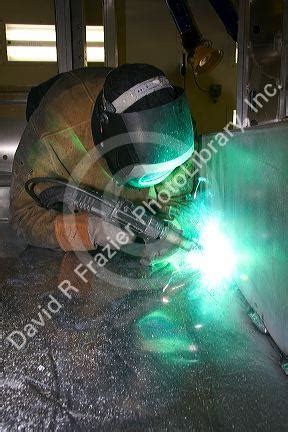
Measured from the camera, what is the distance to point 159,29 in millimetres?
3420

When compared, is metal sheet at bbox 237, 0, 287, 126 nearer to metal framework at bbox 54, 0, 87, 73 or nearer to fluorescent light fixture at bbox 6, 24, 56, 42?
metal framework at bbox 54, 0, 87, 73

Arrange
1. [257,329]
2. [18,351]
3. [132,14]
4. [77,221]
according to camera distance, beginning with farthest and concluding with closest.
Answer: [132,14] < [77,221] < [257,329] < [18,351]

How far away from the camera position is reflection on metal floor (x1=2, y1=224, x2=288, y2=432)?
673mm

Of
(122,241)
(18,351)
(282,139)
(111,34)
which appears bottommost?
(122,241)

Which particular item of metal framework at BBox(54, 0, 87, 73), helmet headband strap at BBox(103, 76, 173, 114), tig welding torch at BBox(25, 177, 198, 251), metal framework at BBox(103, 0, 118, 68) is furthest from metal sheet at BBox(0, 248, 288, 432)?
metal framework at BBox(103, 0, 118, 68)

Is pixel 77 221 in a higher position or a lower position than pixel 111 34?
lower

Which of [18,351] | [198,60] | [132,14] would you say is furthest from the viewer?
[132,14]

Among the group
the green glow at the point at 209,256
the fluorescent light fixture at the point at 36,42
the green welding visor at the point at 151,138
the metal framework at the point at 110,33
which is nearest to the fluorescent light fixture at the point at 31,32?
the fluorescent light fixture at the point at 36,42

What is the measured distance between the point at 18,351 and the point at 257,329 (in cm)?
59

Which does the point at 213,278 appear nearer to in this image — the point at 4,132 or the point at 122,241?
the point at 122,241

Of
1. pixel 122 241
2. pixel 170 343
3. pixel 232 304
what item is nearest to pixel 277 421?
pixel 170 343

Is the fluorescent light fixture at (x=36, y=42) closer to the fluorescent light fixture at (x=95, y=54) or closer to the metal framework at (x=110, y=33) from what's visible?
the fluorescent light fixture at (x=95, y=54)

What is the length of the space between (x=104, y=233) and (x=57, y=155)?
0.49 metres

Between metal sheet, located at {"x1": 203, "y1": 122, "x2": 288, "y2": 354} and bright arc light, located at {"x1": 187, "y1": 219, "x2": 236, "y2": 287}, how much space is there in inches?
3.5
